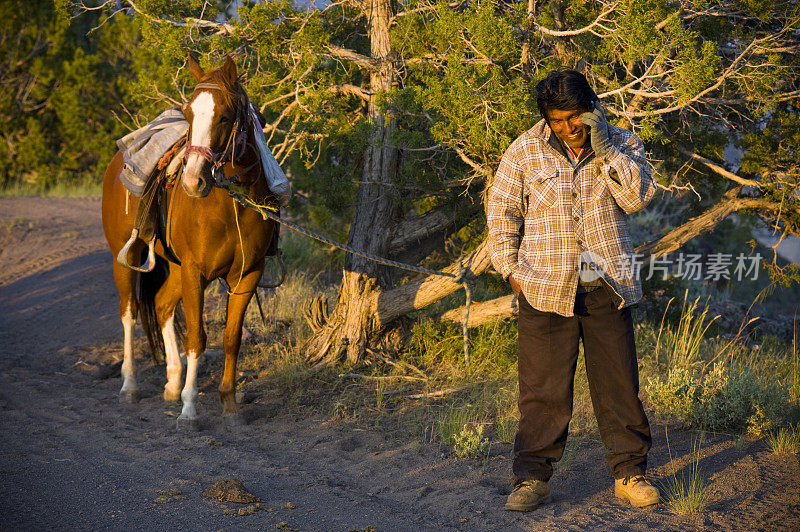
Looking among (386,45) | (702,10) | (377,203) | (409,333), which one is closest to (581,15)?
(702,10)

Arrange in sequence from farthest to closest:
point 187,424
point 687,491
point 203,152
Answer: point 187,424, point 203,152, point 687,491

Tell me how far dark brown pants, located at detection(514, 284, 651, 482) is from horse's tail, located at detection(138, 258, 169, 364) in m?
4.28

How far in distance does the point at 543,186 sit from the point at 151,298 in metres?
4.62

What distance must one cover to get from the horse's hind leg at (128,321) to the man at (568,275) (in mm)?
4149

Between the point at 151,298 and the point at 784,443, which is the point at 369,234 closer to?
the point at 151,298

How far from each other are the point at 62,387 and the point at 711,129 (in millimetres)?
6638

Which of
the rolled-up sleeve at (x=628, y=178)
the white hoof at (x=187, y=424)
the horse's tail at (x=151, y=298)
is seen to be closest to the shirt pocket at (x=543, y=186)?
the rolled-up sleeve at (x=628, y=178)

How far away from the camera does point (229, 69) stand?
17.7 ft

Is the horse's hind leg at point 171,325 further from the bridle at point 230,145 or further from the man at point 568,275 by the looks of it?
the man at point 568,275

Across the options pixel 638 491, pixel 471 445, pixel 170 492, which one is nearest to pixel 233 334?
pixel 170 492

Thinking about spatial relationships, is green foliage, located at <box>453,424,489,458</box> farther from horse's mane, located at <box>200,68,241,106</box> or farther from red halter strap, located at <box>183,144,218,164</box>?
horse's mane, located at <box>200,68,241,106</box>

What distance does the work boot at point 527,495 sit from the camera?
411cm

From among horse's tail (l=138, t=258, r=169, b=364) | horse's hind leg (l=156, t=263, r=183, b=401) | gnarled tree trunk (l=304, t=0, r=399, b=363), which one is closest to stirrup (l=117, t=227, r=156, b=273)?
horse's hind leg (l=156, t=263, r=183, b=401)

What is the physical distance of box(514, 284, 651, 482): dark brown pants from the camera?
161 inches
